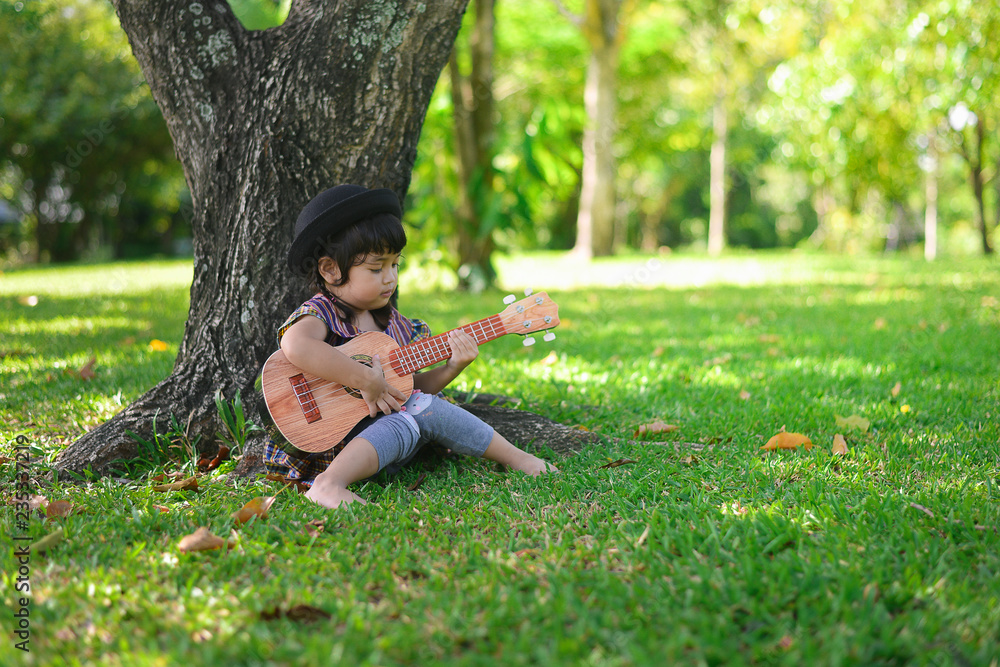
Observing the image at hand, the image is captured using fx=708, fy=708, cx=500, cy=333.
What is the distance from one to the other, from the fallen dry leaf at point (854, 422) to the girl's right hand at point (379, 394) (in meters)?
2.02

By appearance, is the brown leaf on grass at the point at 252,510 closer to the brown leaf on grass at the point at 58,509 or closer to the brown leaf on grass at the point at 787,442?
the brown leaf on grass at the point at 58,509

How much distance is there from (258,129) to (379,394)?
1.27 metres

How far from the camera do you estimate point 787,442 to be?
9.85ft

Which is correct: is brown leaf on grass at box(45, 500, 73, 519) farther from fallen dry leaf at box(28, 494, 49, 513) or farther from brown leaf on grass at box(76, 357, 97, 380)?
brown leaf on grass at box(76, 357, 97, 380)

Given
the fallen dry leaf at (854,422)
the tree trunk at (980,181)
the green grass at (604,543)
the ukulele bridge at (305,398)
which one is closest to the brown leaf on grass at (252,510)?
the green grass at (604,543)

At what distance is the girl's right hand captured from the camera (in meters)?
2.66

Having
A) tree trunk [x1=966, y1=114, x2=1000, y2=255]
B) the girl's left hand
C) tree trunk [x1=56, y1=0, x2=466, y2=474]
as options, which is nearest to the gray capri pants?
the girl's left hand

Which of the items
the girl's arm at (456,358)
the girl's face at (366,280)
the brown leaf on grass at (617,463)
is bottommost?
the brown leaf on grass at (617,463)

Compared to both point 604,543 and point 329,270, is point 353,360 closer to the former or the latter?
point 329,270

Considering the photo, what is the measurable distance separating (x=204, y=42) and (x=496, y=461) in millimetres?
2190

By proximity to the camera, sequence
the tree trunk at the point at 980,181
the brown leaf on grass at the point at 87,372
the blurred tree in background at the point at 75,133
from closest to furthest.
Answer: the brown leaf on grass at the point at 87,372 < the tree trunk at the point at 980,181 < the blurred tree in background at the point at 75,133

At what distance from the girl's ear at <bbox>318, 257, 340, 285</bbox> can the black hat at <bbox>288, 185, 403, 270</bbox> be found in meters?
0.07

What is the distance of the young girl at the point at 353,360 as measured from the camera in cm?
259

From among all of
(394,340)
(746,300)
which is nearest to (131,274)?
(746,300)
